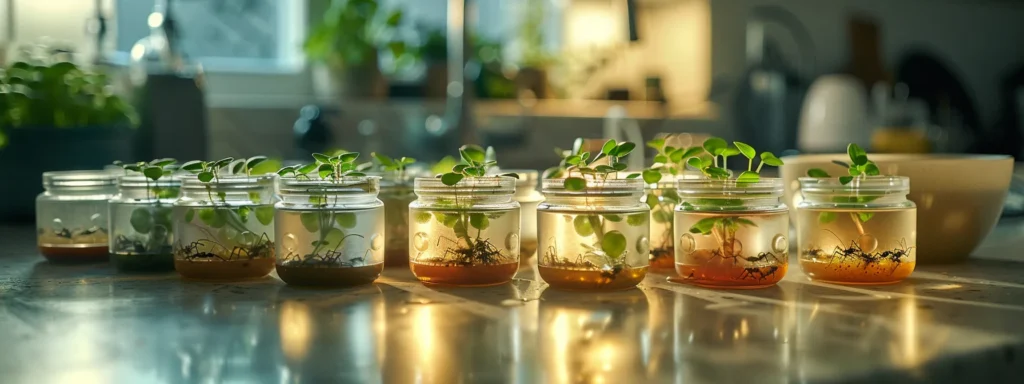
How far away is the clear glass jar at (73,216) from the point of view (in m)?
1.09

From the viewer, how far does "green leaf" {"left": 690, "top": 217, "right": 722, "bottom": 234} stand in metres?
0.84

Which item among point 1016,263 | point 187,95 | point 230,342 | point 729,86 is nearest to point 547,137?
point 729,86

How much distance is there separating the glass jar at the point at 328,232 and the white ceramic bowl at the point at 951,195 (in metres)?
0.46

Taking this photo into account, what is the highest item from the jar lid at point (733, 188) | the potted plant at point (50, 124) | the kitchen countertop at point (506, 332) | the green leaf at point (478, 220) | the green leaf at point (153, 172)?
the potted plant at point (50, 124)

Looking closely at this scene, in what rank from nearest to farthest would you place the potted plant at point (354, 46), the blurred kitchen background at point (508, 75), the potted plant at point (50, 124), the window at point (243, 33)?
the potted plant at point (50, 124) → the blurred kitchen background at point (508, 75) → the potted plant at point (354, 46) → the window at point (243, 33)

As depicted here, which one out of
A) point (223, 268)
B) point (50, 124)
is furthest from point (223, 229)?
point (50, 124)

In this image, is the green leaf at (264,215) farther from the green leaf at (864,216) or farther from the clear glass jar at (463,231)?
the green leaf at (864,216)

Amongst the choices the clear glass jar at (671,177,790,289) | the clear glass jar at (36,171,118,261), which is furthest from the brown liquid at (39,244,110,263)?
the clear glass jar at (671,177,790,289)

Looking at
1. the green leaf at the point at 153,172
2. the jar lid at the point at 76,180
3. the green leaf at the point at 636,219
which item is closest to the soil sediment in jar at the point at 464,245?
the green leaf at the point at 636,219

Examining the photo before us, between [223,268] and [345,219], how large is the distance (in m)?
0.15

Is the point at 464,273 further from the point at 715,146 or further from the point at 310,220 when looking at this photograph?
the point at 715,146

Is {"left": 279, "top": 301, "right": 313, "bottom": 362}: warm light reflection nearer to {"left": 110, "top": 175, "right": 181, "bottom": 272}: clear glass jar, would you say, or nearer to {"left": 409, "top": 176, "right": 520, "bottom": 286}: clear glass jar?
{"left": 409, "top": 176, "right": 520, "bottom": 286}: clear glass jar

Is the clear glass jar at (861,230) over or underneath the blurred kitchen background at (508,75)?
underneath

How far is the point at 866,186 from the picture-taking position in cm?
89
